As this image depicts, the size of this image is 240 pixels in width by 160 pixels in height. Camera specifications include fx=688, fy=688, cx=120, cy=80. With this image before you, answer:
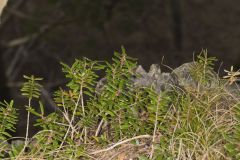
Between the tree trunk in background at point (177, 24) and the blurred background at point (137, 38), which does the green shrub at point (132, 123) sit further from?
the tree trunk in background at point (177, 24)

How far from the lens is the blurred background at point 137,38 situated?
7.93 metres

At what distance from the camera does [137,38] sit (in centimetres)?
957

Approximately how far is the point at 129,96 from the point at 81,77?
163mm

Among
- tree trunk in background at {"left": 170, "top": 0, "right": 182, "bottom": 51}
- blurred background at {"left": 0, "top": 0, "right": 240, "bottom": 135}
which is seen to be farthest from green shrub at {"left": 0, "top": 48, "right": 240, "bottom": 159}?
tree trunk in background at {"left": 170, "top": 0, "right": 182, "bottom": 51}

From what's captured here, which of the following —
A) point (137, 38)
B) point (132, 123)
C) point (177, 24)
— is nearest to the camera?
point (132, 123)

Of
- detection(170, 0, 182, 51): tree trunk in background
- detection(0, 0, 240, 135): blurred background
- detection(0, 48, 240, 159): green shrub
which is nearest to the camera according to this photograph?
detection(0, 48, 240, 159): green shrub

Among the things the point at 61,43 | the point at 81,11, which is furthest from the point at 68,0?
the point at 61,43

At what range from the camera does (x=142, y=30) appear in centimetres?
964

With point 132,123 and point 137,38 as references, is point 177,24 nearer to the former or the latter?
point 137,38

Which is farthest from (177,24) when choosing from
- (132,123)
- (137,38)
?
(132,123)

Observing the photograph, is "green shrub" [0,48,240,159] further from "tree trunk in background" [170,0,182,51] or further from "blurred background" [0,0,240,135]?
"tree trunk in background" [170,0,182,51]

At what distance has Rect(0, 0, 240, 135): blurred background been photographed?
7930mm

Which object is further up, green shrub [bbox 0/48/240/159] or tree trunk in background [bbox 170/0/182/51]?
tree trunk in background [bbox 170/0/182/51]

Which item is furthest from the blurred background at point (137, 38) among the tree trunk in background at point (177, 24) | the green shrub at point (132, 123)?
the green shrub at point (132, 123)
